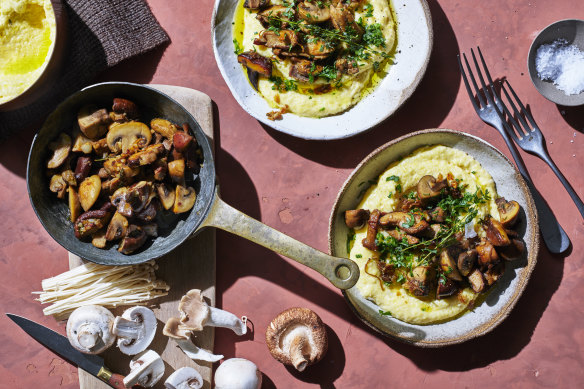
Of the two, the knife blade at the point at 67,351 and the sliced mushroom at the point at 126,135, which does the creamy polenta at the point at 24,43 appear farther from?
the knife blade at the point at 67,351

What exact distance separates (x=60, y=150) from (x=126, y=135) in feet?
1.74

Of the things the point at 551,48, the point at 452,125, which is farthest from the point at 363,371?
the point at 551,48

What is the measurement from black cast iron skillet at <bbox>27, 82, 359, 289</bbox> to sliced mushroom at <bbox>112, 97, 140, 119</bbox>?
0.34ft

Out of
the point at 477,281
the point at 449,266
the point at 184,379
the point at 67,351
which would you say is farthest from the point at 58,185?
the point at 477,281

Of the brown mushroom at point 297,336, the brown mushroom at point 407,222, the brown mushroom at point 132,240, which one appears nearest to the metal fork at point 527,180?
the brown mushroom at point 407,222

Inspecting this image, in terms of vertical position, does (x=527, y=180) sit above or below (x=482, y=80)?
below

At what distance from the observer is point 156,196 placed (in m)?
3.92

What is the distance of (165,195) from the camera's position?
12.8 feet

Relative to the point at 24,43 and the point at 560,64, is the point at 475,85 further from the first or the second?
the point at 24,43

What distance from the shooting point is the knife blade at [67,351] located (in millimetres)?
4082

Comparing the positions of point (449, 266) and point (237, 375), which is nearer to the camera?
point (449, 266)

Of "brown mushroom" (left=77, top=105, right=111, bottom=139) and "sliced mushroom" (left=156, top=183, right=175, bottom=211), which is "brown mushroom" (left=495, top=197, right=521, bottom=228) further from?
"brown mushroom" (left=77, top=105, right=111, bottom=139)

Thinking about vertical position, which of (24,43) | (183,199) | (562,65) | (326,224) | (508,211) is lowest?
(326,224)

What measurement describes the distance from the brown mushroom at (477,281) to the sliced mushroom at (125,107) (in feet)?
9.75
